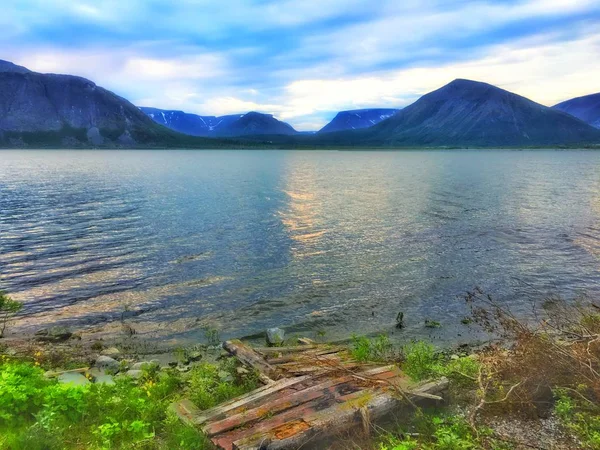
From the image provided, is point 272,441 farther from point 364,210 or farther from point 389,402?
point 364,210

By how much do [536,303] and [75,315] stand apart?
22.9m

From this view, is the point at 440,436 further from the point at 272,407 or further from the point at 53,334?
the point at 53,334

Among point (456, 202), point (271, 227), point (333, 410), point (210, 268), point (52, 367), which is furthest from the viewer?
point (456, 202)

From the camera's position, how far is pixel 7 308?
1927 centimetres

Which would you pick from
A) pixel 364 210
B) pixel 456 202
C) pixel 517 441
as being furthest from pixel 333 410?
pixel 456 202

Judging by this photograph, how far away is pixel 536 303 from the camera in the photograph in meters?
20.7

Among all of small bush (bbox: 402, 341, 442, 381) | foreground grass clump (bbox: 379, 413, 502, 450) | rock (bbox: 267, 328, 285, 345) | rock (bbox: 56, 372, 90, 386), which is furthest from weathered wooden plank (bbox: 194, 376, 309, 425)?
→ rock (bbox: 267, 328, 285, 345)

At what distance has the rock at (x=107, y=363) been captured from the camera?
14039 millimetres

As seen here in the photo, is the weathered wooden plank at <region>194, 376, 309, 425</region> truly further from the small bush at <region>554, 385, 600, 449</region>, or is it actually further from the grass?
the small bush at <region>554, 385, 600, 449</region>

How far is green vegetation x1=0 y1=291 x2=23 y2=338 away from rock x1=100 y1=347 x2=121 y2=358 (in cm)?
583

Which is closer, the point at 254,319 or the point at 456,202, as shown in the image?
the point at 254,319

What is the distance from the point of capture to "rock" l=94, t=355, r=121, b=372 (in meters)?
14.0

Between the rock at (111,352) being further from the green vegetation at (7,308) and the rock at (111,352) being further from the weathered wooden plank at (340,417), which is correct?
the weathered wooden plank at (340,417)

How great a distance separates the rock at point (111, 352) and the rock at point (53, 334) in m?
2.49
